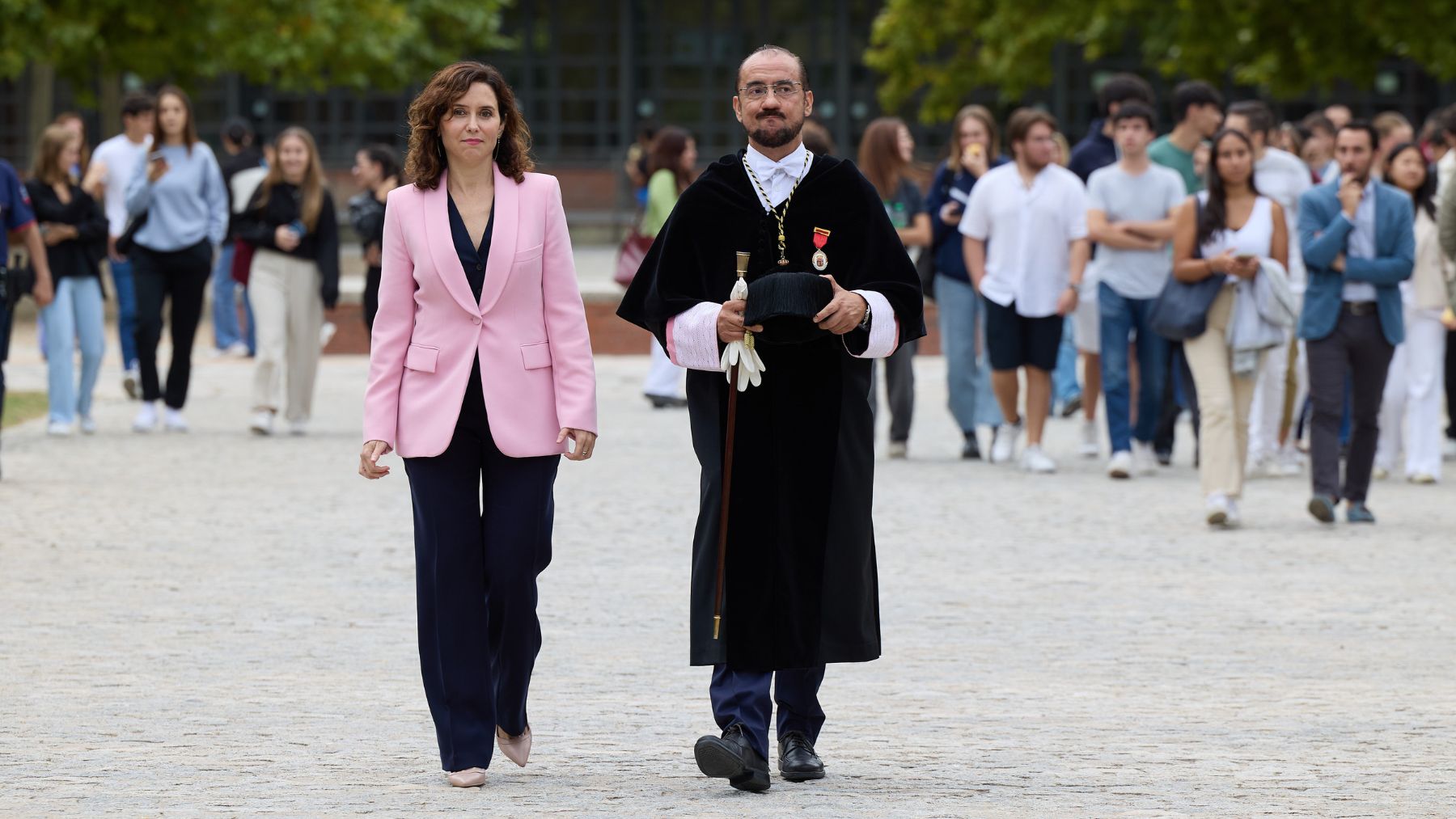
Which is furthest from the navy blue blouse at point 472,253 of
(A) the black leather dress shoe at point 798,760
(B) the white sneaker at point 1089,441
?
(B) the white sneaker at point 1089,441

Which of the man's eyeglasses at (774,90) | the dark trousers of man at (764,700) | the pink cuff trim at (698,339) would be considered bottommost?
the dark trousers of man at (764,700)

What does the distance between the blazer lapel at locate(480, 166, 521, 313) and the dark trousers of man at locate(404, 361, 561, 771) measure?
184mm

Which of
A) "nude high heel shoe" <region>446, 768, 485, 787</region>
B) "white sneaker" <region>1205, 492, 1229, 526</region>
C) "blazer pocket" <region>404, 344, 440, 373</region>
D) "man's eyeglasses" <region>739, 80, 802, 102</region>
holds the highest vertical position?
"man's eyeglasses" <region>739, 80, 802, 102</region>

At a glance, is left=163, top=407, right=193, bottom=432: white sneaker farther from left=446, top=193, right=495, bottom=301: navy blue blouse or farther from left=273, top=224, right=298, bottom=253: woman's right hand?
left=446, top=193, right=495, bottom=301: navy blue blouse

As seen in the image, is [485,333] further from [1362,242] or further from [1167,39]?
[1167,39]

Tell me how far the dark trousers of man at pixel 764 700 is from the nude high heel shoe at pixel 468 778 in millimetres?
596

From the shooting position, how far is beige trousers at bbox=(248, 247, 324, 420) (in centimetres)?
1497

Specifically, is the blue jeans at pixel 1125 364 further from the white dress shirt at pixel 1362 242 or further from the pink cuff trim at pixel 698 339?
the pink cuff trim at pixel 698 339

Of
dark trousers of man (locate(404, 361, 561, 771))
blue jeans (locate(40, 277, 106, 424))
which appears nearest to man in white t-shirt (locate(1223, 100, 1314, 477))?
blue jeans (locate(40, 277, 106, 424))

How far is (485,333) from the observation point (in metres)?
6.04

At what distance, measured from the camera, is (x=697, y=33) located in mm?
45281

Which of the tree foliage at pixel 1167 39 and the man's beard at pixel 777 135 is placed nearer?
the man's beard at pixel 777 135

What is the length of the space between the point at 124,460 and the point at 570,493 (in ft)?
9.54

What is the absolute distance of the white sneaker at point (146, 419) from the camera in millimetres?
15320
